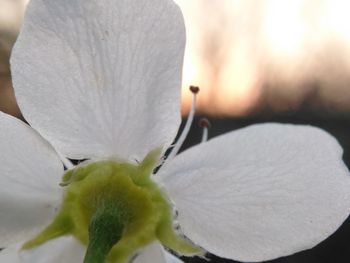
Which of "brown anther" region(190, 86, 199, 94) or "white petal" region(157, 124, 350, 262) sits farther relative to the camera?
"brown anther" region(190, 86, 199, 94)

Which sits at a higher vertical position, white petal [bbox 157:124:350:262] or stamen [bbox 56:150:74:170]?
white petal [bbox 157:124:350:262]

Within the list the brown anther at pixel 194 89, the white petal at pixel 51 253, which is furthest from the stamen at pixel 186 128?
the white petal at pixel 51 253

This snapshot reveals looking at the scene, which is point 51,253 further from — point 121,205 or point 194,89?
point 194,89

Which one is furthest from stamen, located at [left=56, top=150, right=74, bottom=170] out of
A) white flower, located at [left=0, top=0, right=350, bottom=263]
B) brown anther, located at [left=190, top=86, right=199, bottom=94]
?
brown anther, located at [left=190, top=86, right=199, bottom=94]

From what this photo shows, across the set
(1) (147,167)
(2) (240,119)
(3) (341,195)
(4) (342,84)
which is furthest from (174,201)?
(4) (342,84)

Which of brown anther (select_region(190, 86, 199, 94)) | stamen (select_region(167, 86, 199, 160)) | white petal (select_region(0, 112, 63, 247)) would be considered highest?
brown anther (select_region(190, 86, 199, 94))

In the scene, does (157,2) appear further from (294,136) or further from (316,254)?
(316,254)

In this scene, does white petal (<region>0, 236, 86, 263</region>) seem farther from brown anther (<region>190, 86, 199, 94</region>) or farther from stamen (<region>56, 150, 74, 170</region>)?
brown anther (<region>190, 86, 199, 94</region>)

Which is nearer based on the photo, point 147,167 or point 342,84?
point 147,167

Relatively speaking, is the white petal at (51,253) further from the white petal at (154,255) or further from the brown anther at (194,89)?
the brown anther at (194,89)
